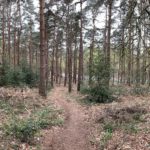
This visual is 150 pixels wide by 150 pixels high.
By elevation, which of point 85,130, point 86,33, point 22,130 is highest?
point 86,33

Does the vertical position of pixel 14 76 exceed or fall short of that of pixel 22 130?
it exceeds it

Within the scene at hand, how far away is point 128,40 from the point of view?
6543mm

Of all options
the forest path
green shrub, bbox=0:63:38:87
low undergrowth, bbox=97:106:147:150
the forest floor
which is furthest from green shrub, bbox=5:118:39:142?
green shrub, bbox=0:63:38:87

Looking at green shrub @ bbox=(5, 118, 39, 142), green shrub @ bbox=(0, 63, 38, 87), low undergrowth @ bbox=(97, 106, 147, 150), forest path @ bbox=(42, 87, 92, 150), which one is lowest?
forest path @ bbox=(42, 87, 92, 150)

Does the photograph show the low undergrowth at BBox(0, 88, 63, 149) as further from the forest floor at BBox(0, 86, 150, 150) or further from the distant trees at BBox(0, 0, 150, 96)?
the distant trees at BBox(0, 0, 150, 96)

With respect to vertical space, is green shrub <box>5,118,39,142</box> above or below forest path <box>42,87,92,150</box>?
above

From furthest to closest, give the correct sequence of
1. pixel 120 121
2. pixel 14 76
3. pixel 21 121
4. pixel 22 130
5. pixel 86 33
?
pixel 86 33, pixel 14 76, pixel 120 121, pixel 21 121, pixel 22 130

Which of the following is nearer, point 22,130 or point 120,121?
point 22,130

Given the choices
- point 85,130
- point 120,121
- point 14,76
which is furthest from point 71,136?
point 14,76

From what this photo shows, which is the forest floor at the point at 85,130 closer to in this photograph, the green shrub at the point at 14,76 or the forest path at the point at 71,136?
the forest path at the point at 71,136

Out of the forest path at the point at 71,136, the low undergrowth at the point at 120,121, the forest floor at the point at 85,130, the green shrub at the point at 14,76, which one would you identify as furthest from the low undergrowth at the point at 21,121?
the green shrub at the point at 14,76

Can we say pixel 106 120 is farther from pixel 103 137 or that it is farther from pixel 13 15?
pixel 13 15

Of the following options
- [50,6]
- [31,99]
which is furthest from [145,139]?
[50,6]

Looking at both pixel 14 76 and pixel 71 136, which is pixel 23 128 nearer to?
pixel 71 136
